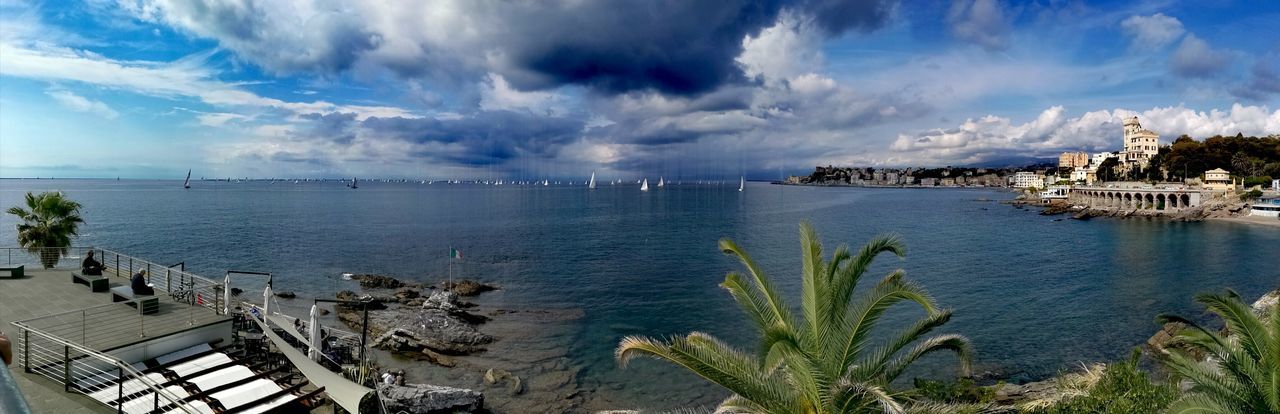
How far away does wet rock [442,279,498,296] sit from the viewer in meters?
38.3

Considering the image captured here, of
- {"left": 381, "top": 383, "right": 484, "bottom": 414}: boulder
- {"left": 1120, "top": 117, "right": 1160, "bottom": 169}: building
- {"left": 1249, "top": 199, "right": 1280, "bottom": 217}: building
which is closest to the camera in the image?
{"left": 381, "top": 383, "right": 484, "bottom": 414}: boulder

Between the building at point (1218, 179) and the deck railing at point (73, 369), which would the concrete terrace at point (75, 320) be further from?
the building at point (1218, 179)

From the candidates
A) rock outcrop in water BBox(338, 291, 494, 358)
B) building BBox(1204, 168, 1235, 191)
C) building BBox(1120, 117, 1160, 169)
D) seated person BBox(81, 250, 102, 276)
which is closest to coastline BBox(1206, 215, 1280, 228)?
building BBox(1204, 168, 1235, 191)

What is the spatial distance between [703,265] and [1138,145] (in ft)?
592

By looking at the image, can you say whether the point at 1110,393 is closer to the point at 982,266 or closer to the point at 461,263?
the point at 982,266

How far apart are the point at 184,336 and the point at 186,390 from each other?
2.39 meters

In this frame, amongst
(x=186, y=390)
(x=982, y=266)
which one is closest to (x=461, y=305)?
(x=186, y=390)

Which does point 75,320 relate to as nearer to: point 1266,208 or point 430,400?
point 430,400

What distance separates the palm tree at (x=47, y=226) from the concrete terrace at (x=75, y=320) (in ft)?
25.5

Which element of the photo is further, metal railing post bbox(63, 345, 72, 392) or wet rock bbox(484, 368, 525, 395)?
wet rock bbox(484, 368, 525, 395)

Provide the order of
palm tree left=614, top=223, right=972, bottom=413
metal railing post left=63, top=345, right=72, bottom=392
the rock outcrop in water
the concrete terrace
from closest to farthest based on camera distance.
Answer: palm tree left=614, top=223, right=972, bottom=413 < the concrete terrace < metal railing post left=63, top=345, right=72, bottom=392 < the rock outcrop in water

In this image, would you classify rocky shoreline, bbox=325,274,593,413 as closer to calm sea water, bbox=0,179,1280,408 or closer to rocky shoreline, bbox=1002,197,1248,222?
calm sea water, bbox=0,179,1280,408

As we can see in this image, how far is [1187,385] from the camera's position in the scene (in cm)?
1648

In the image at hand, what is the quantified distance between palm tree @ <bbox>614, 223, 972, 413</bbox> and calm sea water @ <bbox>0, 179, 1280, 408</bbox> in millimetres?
11701
